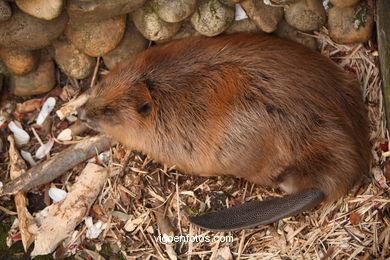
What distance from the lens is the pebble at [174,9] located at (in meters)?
2.53

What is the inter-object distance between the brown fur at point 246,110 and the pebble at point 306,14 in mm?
161

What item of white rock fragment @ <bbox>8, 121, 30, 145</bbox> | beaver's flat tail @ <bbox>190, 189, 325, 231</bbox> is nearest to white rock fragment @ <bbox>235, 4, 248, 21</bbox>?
beaver's flat tail @ <bbox>190, 189, 325, 231</bbox>

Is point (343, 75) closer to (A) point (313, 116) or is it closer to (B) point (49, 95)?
(A) point (313, 116)

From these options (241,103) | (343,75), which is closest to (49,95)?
(241,103)

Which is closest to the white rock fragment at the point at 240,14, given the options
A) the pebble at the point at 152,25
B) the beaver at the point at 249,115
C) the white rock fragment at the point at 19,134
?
the beaver at the point at 249,115

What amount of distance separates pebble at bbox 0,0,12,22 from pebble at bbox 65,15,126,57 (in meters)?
0.40

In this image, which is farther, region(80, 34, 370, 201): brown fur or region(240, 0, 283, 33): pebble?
region(240, 0, 283, 33): pebble

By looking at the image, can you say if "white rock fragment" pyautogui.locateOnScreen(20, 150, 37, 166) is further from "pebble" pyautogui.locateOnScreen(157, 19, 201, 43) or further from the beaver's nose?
"pebble" pyautogui.locateOnScreen(157, 19, 201, 43)

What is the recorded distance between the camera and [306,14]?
268 centimetres

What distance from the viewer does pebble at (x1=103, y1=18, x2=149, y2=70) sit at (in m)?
2.92

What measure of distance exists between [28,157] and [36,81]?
53cm

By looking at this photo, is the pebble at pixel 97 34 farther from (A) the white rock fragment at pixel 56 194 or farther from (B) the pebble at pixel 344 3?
(B) the pebble at pixel 344 3

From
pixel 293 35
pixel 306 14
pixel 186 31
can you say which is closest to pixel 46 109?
pixel 186 31

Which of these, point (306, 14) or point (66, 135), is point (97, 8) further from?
point (306, 14)
